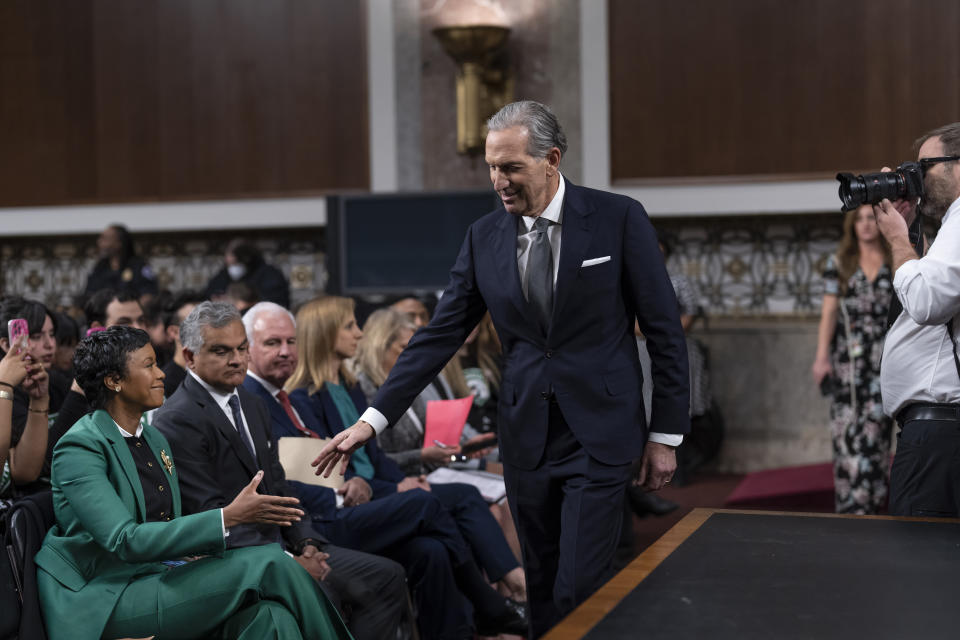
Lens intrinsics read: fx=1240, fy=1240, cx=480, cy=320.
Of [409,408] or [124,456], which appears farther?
[409,408]

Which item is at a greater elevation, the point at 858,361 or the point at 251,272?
the point at 251,272

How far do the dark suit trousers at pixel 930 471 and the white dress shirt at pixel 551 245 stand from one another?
22.9 inches

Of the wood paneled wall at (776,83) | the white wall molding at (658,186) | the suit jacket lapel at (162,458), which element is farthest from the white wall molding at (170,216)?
the suit jacket lapel at (162,458)

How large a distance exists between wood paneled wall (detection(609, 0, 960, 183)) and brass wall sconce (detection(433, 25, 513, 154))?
746 millimetres

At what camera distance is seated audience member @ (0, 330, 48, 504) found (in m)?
3.13

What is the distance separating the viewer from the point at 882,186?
9.64 ft

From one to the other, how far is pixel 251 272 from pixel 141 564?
532cm

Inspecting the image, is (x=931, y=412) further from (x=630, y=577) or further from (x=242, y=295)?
(x=242, y=295)

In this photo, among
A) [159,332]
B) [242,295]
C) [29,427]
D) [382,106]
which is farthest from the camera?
[382,106]

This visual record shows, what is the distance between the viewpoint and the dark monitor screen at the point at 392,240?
794 centimetres

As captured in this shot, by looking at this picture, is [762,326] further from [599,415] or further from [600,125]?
[599,415]

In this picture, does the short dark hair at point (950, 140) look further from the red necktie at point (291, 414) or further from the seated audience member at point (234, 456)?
the red necktie at point (291, 414)

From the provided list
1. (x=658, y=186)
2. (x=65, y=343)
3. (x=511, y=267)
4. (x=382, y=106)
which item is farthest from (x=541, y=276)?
(x=382, y=106)

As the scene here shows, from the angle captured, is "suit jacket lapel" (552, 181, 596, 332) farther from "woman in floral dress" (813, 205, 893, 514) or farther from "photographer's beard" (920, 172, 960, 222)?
"woman in floral dress" (813, 205, 893, 514)
